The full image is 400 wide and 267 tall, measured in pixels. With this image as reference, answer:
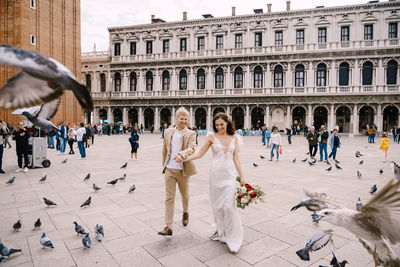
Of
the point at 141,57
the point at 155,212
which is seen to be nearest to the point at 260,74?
the point at 141,57

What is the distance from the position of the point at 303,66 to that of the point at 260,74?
4.82 m

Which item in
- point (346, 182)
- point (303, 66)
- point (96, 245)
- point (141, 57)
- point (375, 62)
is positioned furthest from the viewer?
point (141, 57)

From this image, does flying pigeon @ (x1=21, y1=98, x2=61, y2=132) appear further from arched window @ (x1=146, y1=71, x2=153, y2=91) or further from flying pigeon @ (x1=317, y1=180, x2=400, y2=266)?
arched window @ (x1=146, y1=71, x2=153, y2=91)

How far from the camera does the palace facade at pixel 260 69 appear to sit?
28562 millimetres

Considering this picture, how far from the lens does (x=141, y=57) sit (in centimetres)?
3569

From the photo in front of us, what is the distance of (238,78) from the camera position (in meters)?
32.6

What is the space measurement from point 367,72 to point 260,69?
37.0 feet

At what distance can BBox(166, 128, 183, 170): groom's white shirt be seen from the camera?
3.75 meters

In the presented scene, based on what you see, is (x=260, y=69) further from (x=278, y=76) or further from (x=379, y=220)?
(x=379, y=220)

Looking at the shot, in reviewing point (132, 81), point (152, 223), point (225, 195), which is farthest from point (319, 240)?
point (132, 81)

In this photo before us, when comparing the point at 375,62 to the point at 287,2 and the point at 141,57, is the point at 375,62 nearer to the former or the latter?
the point at 287,2

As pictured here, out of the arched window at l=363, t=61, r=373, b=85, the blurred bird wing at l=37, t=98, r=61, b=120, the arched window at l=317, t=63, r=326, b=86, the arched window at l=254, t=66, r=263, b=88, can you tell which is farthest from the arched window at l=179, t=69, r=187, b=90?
the blurred bird wing at l=37, t=98, r=61, b=120

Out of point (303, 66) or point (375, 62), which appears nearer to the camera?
point (375, 62)

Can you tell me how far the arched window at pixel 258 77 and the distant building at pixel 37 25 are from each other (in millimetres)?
19366
